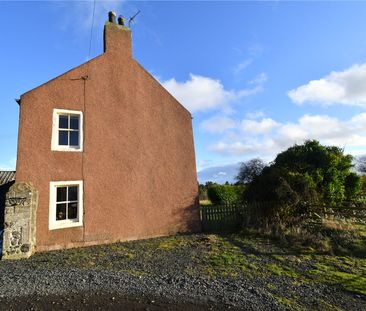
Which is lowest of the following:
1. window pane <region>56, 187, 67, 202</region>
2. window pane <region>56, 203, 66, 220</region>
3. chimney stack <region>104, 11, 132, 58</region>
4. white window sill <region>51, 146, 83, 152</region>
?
window pane <region>56, 203, 66, 220</region>

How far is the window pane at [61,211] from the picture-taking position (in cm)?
1076

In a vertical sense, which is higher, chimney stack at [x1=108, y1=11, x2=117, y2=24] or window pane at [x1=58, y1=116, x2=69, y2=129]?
chimney stack at [x1=108, y1=11, x2=117, y2=24]

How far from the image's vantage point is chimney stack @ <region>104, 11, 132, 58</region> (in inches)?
Answer: 502

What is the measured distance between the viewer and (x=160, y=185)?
42.1 ft

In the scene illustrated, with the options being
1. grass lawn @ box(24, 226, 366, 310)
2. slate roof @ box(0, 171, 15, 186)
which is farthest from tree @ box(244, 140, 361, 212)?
slate roof @ box(0, 171, 15, 186)

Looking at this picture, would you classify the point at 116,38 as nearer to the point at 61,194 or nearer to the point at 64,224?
the point at 61,194

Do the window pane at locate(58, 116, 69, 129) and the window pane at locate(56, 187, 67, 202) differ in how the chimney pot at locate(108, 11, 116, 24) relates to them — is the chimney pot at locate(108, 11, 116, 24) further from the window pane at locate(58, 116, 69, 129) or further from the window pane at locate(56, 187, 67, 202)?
the window pane at locate(56, 187, 67, 202)

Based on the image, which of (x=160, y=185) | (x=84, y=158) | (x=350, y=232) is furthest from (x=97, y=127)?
(x=350, y=232)

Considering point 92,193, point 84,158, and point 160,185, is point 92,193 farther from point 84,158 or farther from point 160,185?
point 160,185

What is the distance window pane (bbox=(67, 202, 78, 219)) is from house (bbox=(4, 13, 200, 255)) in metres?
0.04

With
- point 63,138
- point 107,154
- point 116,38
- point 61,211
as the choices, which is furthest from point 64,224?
point 116,38

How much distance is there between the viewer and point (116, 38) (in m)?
13.0

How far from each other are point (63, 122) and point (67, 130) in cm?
38

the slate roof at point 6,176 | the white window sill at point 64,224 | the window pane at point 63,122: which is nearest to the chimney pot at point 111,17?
the window pane at point 63,122
